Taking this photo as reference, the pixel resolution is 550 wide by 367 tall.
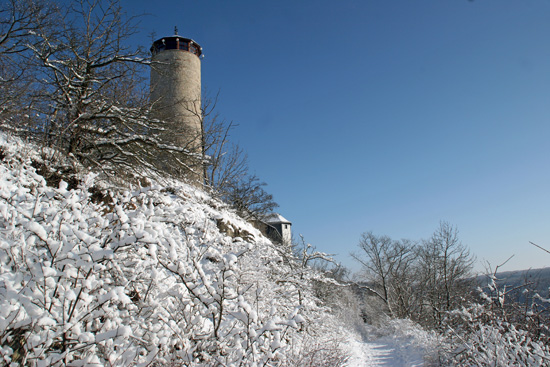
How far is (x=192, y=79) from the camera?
16.6m

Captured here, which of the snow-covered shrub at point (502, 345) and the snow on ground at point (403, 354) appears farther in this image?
the snow on ground at point (403, 354)

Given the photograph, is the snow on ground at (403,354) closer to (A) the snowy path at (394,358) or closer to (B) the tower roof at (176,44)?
(A) the snowy path at (394,358)

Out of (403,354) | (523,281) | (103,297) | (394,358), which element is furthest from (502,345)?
(403,354)

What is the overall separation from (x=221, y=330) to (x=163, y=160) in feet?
19.8

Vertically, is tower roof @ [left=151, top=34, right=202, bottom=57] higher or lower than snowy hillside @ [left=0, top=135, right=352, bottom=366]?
higher

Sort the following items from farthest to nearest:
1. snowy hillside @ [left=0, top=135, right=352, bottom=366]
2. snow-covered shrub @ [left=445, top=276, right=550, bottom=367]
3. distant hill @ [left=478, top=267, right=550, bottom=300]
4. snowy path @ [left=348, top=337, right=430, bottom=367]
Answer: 1. snowy path @ [left=348, top=337, right=430, bottom=367]
2. distant hill @ [left=478, top=267, right=550, bottom=300]
3. snow-covered shrub @ [left=445, top=276, right=550, bottom=367]
4. snowy hillside @ [left=0, top=135, right=352, bottom=366]

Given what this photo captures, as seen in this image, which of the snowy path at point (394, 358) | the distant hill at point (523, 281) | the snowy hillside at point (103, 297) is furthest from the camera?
the snowy path at point (394, 358)

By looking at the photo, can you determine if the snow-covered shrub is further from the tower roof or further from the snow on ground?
the tower roof

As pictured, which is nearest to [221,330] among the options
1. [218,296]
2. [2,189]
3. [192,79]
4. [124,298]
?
[218,296]

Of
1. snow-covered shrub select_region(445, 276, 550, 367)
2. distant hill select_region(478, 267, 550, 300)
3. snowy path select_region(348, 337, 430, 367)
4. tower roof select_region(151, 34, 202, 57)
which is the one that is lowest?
snowy path select_region(348, 337, 430, 367)

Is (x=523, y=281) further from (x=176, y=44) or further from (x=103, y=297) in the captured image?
(x=176, y=44)

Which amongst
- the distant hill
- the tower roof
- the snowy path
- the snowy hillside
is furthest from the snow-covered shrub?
the tower roof

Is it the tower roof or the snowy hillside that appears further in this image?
the tower roof

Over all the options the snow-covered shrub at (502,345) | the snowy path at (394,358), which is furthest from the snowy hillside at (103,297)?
the snowy path at (394,358)
